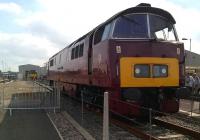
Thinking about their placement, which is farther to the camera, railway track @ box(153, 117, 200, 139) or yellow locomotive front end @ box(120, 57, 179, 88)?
Answer: yellow locomotive front end @ box(120, 57, 179, 88)

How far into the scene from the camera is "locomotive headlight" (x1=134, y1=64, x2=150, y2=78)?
1401cm

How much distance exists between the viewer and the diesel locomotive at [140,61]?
13.9 m

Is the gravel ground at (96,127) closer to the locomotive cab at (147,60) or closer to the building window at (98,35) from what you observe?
the locomotive cab at (147,60)

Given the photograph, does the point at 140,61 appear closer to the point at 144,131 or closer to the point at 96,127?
the point at 144,131

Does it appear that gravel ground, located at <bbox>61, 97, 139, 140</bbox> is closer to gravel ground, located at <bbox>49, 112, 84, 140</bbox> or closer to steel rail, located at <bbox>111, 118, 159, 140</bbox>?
steel rail, located at <bbox>111, 118, 159, 140</bbox>

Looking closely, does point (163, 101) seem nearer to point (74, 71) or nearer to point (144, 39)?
point (144, 39)

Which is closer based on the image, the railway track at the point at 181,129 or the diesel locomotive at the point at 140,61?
the railway track at the point at 181,129

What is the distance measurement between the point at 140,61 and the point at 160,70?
2.60 feet

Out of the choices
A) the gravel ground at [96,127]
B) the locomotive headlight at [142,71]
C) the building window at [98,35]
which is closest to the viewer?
the gravel ground at [96,127]

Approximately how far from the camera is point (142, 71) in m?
14.1

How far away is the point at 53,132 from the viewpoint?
13391 mm

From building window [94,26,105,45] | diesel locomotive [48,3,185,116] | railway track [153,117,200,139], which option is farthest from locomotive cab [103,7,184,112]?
building window [94,26,105,45]

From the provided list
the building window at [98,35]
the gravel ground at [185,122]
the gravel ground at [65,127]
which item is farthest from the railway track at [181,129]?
the building window at [98,35]

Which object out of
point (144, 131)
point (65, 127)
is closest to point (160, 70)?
point (144, 131)
